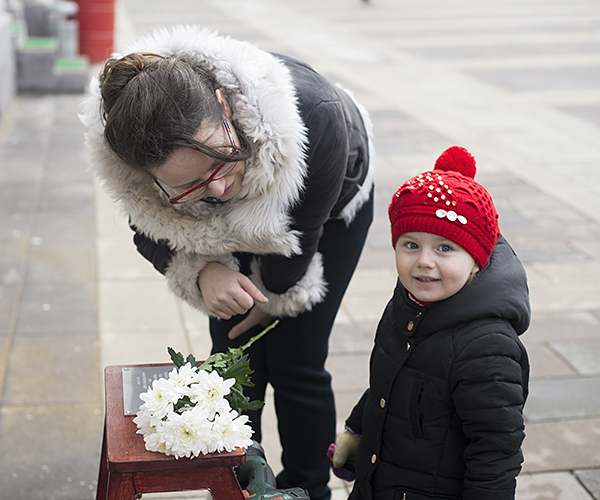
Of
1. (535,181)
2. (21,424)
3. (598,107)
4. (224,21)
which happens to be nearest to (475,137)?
(535,181)

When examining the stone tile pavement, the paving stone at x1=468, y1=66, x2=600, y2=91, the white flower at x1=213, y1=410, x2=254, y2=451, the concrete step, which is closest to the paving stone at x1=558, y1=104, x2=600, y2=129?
the stone tile pavement

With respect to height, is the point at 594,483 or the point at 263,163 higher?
the point at 263,163

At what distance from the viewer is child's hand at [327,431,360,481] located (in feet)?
6.56

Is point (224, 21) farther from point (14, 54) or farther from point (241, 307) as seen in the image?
point (241, 307)

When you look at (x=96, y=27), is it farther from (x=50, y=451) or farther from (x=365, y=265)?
(x=50, y=451)

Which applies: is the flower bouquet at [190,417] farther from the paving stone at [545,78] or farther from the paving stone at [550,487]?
the paving stone at [545,78]

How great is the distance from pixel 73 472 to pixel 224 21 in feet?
42.4

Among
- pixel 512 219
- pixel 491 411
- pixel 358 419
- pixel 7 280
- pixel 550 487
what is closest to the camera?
pixel 491 411

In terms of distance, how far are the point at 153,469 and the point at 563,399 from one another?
219 centimetres

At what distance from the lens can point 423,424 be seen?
1.69m

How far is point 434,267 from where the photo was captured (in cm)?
162

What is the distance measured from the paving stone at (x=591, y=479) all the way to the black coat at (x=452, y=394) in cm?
109

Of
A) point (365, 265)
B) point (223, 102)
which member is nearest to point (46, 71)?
point (365, 265)

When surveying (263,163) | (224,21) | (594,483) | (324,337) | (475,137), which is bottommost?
(224,21)
